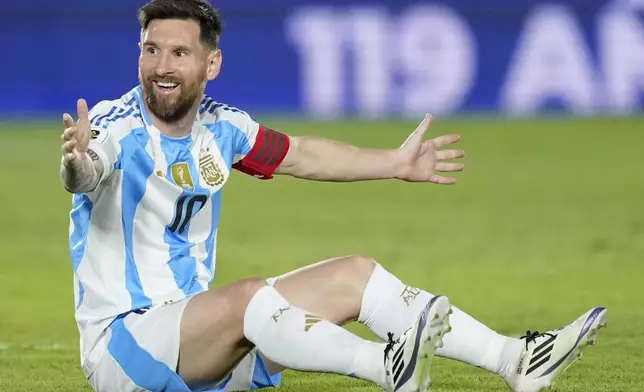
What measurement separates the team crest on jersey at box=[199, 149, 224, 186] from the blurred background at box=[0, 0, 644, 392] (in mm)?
1548

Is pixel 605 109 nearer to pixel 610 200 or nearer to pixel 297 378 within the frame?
pixel 610 200

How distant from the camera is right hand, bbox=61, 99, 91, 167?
4.71m

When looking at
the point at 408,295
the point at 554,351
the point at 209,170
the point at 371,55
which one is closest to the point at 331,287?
the point at 408,295

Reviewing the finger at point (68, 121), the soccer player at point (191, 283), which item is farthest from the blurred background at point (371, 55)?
the finger at point (68, 121)

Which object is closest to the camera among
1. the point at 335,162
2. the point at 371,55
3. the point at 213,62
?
the point at 213,62

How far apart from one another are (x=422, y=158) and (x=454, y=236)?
512 cm

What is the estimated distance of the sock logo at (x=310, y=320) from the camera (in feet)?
15.4

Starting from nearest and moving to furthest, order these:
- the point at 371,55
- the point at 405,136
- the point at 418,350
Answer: the point at 418,350 → the point at 405,136 → the point at 371,55

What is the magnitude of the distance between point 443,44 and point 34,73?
5.21 m

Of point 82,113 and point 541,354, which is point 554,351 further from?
point 82,113

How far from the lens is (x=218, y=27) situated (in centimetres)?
545

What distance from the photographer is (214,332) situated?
15.8 feet

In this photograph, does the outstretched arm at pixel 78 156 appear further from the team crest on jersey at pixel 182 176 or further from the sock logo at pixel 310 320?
the sock logo at pixel 310 320

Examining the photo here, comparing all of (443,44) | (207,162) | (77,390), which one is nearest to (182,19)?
(207,162)
